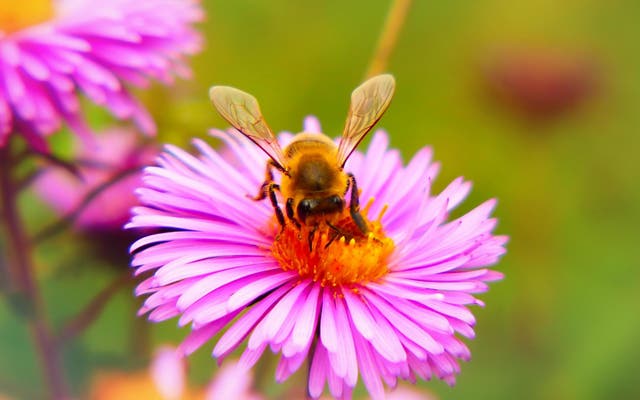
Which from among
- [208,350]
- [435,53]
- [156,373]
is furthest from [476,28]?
[156,373]

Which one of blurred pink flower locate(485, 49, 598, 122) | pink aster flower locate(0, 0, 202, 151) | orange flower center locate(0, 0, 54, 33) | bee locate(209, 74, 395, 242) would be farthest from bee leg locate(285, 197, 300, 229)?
blurred pink flower locate(485, 49, 598, 122)

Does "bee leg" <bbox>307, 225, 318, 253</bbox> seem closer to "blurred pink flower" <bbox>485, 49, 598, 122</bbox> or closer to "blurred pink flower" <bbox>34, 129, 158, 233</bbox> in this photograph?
"blurred pink flower" <bbox>34, 129, 158, 233</bbox>

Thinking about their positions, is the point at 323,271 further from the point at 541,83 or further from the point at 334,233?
the point at 541,83

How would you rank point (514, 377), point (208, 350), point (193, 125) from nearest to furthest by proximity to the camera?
point (193, 125)
point (208, 350)
point (514, 377)

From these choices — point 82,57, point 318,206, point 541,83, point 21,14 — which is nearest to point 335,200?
point 318,206

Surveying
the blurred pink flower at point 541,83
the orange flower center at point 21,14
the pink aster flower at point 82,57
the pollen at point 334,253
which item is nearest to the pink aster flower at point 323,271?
the pollen at point 334,253

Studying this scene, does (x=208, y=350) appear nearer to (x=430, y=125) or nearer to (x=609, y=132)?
(x=430, y=125)
